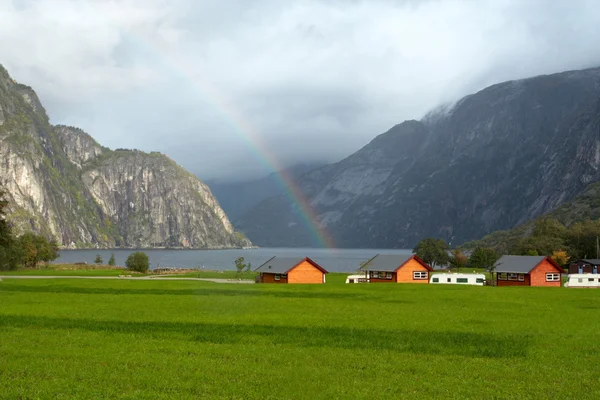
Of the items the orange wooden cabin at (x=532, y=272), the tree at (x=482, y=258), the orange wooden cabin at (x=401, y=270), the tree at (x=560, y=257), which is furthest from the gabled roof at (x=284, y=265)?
the tree at (x=482, y=258)

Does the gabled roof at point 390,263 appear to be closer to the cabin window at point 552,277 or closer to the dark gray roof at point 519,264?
the dark gray roof at point 519,264

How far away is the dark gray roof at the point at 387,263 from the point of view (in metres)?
94.4

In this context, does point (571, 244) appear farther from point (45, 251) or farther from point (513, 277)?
point (45, 251)

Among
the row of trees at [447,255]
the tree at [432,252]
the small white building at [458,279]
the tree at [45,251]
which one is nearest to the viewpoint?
the small white building at [458,279]

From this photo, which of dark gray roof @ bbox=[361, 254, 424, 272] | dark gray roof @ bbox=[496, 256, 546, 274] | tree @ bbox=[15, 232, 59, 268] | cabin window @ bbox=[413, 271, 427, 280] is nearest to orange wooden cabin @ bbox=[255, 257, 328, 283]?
dark gray roof @ bbox=[361, 254, 424, 272]

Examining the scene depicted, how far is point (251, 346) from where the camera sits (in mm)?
26781

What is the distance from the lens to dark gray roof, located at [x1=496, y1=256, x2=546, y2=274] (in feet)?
290

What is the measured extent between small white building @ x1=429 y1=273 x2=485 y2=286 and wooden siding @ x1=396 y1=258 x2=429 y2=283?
16.7 ft

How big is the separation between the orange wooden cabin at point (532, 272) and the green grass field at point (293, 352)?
45470 millimetres

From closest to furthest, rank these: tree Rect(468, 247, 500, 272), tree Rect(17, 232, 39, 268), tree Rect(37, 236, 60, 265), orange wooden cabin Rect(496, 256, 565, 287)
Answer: orange wooden cabin Rect(496, 256, 565, 287) → tree Rect(17, 232, 39, 268) → tree Rect(37, 236, 60, 265) → tree Rect(468, 247, 500, 272)

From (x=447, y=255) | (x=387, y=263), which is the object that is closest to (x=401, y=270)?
(x=387, y=263)

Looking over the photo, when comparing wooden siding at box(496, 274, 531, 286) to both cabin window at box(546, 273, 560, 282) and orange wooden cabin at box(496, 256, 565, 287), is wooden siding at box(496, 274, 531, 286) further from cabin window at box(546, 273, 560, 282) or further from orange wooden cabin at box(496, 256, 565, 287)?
cabin window at box(546, 273, 560, 282)

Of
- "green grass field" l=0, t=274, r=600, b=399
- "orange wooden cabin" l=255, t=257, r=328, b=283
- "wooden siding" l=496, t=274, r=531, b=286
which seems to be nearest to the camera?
"green grass field" l=0, t=274, r=600, b=399

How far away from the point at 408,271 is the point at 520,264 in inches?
735
